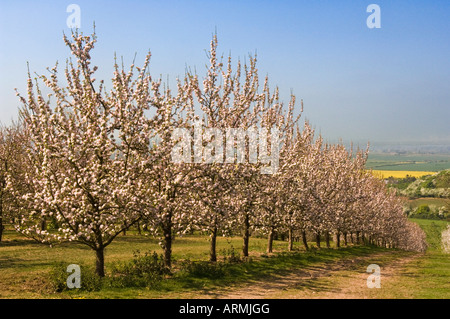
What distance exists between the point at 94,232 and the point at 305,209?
17015mm

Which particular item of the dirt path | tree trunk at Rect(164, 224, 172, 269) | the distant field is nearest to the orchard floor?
the dirt path

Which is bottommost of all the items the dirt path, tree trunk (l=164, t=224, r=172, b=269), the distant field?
the distant field

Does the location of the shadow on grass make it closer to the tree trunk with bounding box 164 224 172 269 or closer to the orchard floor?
the orchard floor

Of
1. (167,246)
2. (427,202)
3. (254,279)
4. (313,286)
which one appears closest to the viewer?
(313,286)

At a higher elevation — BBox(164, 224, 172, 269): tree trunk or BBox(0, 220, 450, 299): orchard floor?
BBox(164, 224, 172, 269): tree trunk

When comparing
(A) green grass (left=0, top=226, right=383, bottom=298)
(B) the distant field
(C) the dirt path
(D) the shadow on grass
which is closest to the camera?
(A) green grass (left=0, top=226, right=383, bottom=298)

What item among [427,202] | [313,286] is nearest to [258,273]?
[313,286]

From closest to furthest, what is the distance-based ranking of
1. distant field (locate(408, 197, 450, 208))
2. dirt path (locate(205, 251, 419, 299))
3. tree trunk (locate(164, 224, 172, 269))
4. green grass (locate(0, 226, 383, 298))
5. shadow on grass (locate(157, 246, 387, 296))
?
green grass (locate(0, 226, 383, 298)) → dirt path (locate(205, 251, 419, 299)) → shadow on grass (locate(157, 246, 387, 296)) → tree trunk (locate(164, 224, 172, 269)) → distant field (locate(408, 197, 450, 208))

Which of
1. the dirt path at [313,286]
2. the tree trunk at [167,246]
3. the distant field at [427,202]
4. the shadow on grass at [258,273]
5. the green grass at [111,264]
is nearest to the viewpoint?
the green grass at [111,264]

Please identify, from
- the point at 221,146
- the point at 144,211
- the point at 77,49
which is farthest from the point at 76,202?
the point at 221,146

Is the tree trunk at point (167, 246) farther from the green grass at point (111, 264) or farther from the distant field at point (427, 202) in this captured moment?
the distant field at point (427, 202)

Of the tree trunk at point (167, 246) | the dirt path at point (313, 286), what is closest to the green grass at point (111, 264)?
the tree trunk at point (167, 246)

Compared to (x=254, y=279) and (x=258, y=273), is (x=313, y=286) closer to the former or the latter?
(x=254, y=279)
